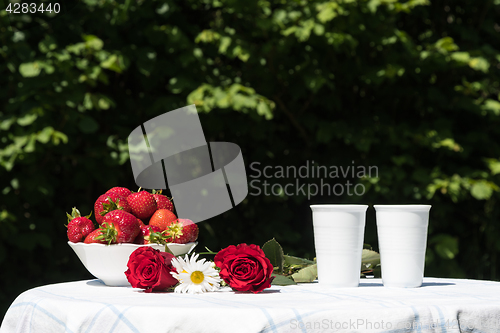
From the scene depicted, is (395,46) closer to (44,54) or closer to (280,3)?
(280,3)

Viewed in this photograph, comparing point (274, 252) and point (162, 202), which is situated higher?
point (162, 202)

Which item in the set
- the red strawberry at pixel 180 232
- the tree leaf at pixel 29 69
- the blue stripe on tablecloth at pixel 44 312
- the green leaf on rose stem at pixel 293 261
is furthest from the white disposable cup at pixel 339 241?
the tree leaf at pixel 29 69

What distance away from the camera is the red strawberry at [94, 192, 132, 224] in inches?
46.8

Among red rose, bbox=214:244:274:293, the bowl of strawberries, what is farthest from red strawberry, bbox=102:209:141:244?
red rose, bbox=214:244:274:293

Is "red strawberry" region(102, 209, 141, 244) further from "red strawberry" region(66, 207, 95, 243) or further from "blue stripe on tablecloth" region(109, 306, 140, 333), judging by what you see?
"blue stripe on tablecloth" region(109, 306, 140, 333)

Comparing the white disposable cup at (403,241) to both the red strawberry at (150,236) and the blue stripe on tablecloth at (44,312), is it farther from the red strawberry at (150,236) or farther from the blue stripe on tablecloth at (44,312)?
the blue stripe on tablecloth at (44,312)

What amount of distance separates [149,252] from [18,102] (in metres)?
1.95

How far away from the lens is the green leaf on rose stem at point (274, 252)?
1.18 m

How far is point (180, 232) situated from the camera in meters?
1.15

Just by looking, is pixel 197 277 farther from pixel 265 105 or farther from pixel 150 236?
pixel 265 105

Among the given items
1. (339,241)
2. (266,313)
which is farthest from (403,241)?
(266,313)

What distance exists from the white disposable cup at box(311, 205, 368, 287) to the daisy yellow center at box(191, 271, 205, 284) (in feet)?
0.79

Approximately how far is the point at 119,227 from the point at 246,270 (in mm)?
302

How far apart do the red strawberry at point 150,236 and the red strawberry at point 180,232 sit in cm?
2
